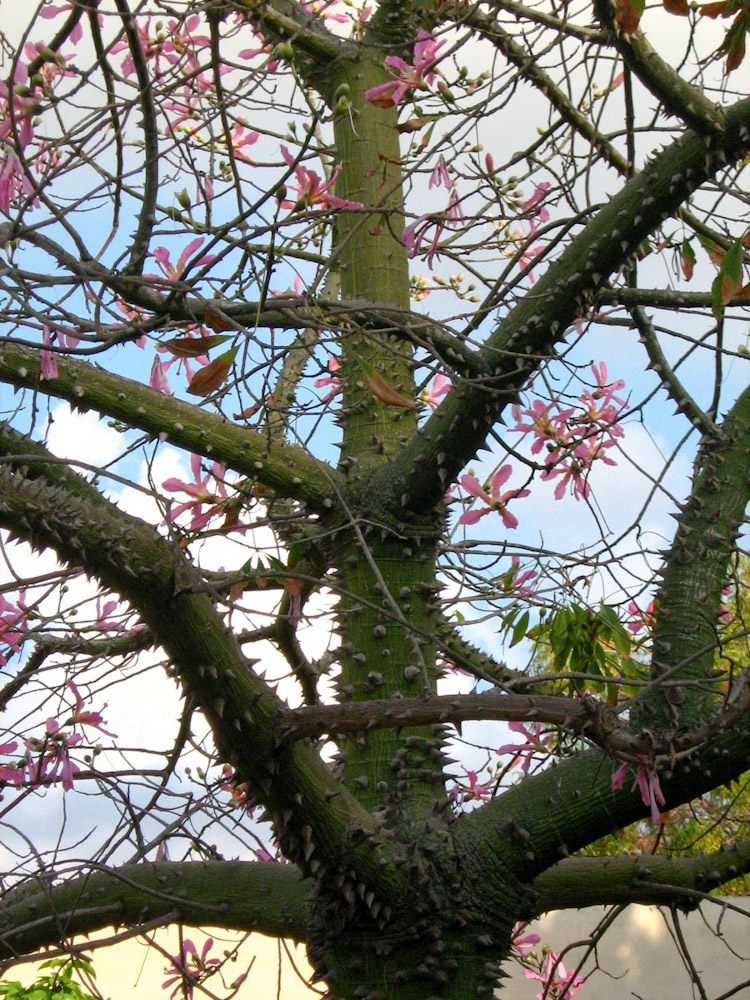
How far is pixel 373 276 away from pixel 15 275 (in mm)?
1391

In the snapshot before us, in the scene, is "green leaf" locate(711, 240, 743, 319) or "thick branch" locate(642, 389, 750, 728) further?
"thick branch" locate(642, 389, 750, 728)

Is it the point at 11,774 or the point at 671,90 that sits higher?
the point at 671,90

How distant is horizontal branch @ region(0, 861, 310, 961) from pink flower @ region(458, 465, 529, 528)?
3.13 feet

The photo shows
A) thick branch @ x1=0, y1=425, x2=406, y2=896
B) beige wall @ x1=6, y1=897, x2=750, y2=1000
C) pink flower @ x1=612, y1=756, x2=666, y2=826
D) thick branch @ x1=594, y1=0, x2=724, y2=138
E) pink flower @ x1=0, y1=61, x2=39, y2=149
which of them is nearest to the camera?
pink flower @ x1=0, y1=61, x2=39, y2=149

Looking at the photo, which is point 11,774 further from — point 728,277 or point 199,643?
point 728,277

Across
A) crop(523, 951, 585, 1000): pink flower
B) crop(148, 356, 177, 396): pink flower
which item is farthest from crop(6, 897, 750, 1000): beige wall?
crop(148, 356, 177, 396): pink flower

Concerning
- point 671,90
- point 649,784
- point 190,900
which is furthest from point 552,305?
point 190,900

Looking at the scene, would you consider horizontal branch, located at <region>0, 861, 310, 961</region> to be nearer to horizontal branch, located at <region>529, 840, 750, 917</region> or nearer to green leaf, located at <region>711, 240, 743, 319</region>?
horizontal branch, located at <region>529, 840, 750, 917</region>

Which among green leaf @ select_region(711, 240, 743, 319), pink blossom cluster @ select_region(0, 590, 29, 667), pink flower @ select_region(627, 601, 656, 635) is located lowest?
green leaf @ select_region(711, 240, 743, 319)

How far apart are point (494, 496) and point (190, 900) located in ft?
3.93

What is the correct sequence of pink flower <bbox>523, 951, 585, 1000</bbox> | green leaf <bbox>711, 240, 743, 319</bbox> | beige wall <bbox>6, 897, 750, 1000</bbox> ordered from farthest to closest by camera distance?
beige wall <bbox>6, 897, 750, 1000</bbox> < pink flower <bbox>523, 951, 585, 1000</bbox> < green leaf <bbox>711, 240, 743, 319</bbox>

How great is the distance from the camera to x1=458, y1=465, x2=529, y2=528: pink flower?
261cm

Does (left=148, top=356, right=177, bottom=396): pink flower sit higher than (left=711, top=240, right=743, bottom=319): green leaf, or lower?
higher

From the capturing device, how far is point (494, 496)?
2.65 meters
